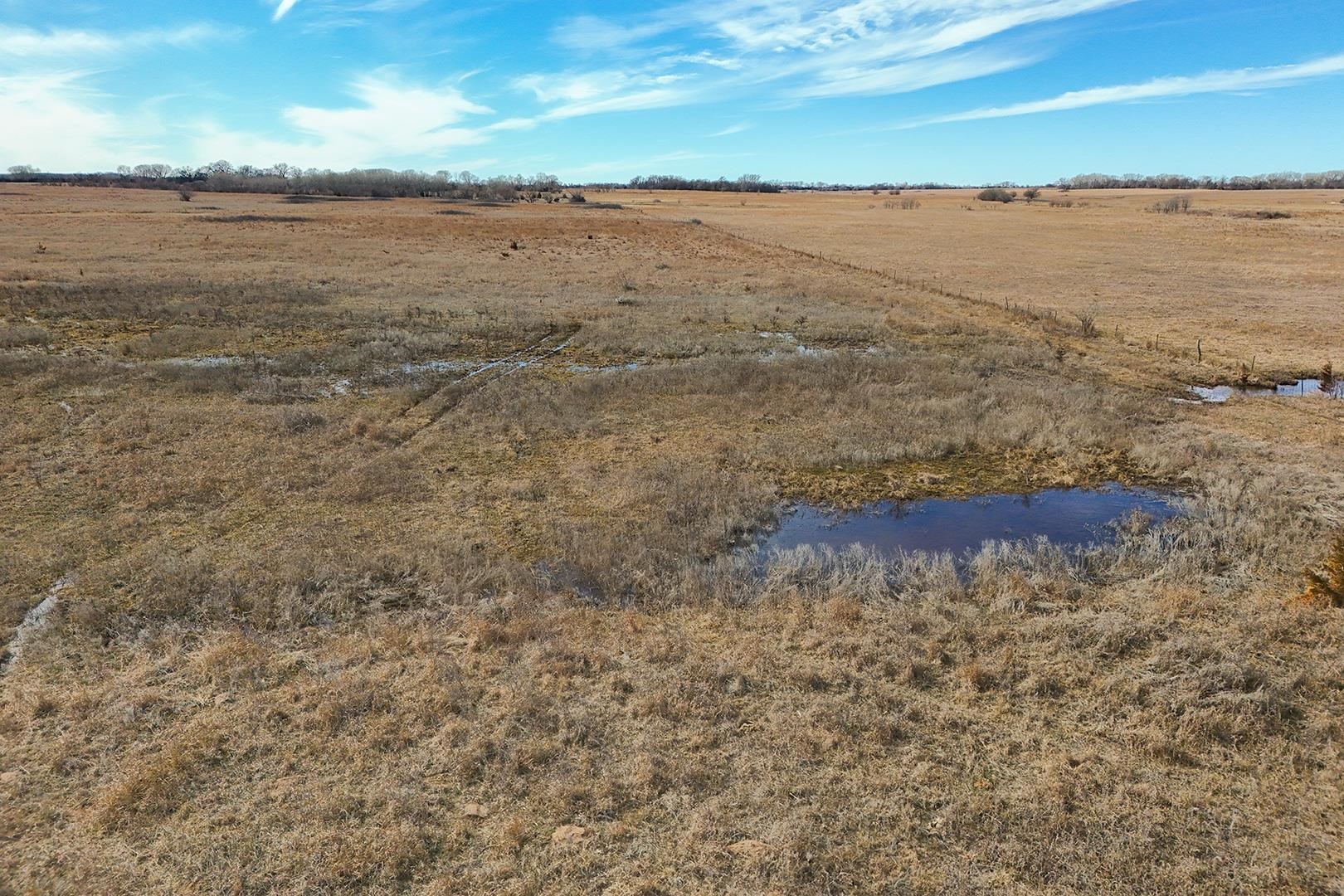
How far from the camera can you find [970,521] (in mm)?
11938

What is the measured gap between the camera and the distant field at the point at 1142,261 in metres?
26.2

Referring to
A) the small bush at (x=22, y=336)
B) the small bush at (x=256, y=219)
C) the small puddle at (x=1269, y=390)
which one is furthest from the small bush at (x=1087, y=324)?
the small bush at (x=256, y=219)

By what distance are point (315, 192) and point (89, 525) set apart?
12923 centimetres

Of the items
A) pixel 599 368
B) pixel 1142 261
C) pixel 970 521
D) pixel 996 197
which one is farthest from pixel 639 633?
pixel 996 197

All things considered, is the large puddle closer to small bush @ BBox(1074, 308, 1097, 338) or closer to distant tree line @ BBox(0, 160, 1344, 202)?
small bush @ BBox(1074, 308, 1097, 338)

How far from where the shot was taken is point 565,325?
26438 mm

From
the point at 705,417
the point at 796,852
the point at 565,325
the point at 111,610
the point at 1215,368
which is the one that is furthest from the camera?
the point at 565,325

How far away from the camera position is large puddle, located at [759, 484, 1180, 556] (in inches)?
441

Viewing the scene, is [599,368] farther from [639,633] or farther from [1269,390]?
[1269,390]

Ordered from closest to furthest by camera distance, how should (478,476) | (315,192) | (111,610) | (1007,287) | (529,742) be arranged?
(529,742) → (111,610) → (478,476) → (1007,287) → (315,192)

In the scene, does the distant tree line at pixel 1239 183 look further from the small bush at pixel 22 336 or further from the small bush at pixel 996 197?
the small bush at pixel 22 336

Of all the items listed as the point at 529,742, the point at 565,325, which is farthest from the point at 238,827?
the point at 565,325

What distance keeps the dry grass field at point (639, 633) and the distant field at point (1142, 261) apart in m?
5.12

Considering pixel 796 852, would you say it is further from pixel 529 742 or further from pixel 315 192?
pixel 315 192
